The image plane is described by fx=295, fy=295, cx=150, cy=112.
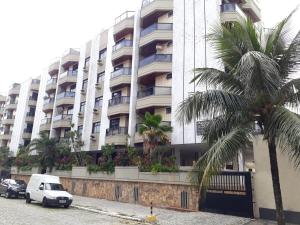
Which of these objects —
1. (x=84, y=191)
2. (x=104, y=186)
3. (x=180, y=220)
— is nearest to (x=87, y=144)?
(x=84, y=191)

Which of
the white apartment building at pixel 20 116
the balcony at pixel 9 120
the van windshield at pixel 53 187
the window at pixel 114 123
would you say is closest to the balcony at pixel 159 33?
the window at pixel 114 123

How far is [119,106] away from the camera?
31734mm

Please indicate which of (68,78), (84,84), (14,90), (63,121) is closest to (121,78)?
(84,84)

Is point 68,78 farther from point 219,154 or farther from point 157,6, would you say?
point 219,154

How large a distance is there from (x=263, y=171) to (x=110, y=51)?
2624 centimetres

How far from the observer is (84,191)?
93.7 feet

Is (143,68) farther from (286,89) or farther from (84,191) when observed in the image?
(286,89)

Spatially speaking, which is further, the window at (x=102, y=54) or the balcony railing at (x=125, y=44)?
the window at (x=102, y=54)

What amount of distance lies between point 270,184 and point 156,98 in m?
15.6

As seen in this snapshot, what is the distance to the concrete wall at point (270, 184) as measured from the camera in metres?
13.2

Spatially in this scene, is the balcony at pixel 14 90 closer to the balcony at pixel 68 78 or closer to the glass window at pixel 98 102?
the balcony at pixel 68 78

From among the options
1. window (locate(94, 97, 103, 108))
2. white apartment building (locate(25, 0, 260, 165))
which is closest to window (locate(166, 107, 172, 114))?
white apartment building (locate(25, 0, 260, 165))

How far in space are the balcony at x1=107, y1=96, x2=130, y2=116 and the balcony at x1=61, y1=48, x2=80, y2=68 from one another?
565 inches

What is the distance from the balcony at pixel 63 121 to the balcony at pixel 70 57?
831 centimetres
